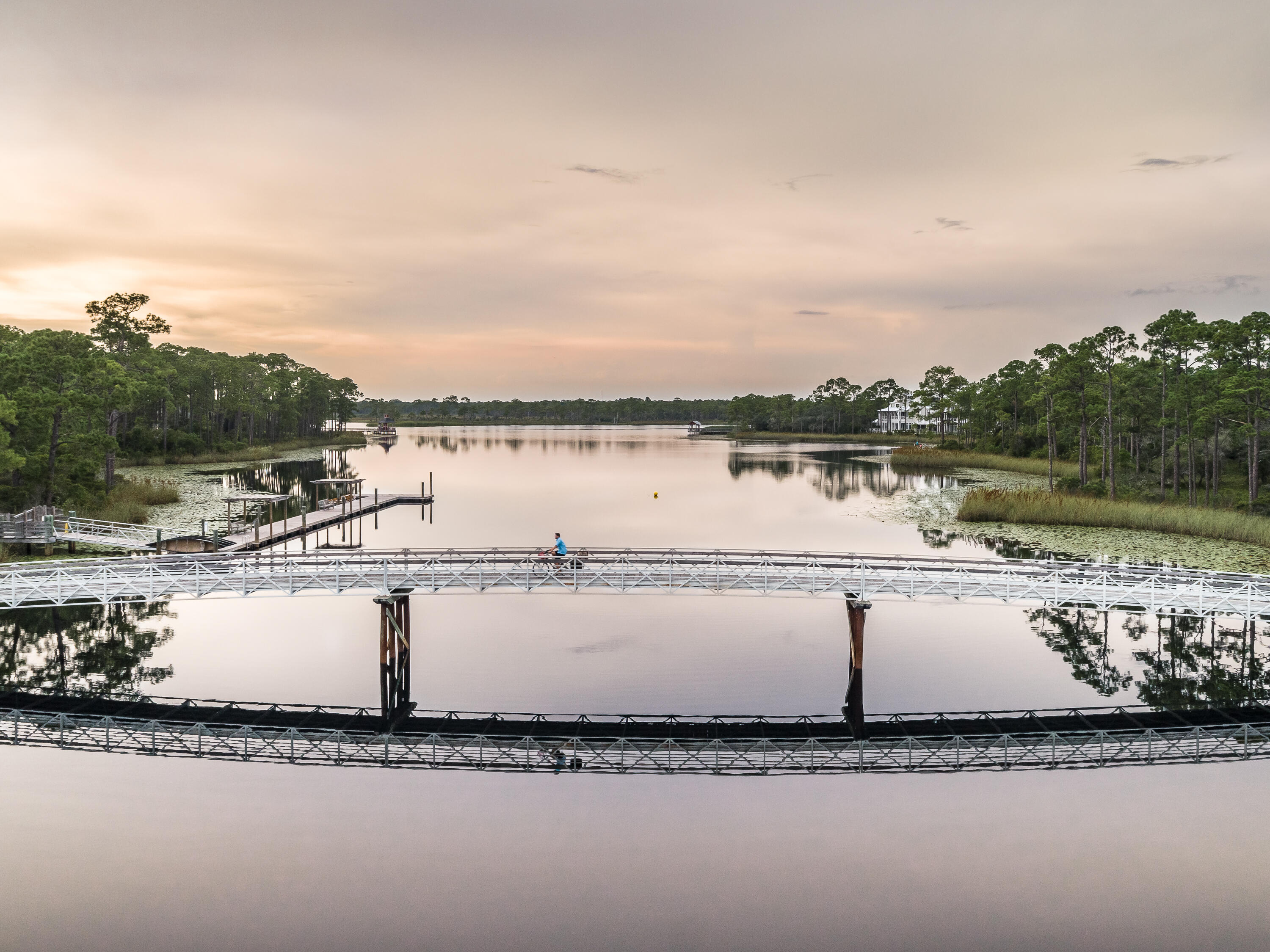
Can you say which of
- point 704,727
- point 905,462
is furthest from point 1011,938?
point 905,462

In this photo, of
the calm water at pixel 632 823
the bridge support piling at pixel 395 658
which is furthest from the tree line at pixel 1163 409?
the bridge support piling at pixel 395 658

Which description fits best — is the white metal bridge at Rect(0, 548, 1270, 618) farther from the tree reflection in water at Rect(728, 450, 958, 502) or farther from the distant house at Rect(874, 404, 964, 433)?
the distant house at Rect(874, 404, 964, 433)

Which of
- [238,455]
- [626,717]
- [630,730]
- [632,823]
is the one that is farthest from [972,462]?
[238,455]

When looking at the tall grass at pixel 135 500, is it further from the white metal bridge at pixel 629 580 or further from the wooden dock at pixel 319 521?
the white metal bridge at pixel 629 580

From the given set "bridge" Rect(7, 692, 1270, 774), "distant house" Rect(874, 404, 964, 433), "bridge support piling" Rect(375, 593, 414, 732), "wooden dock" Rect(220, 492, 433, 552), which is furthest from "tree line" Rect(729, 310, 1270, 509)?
"distant house" Rect(874, 404, 964, 433)

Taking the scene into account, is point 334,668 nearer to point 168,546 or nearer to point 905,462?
point 168,546

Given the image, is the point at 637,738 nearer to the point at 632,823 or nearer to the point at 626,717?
the point at 626,717
